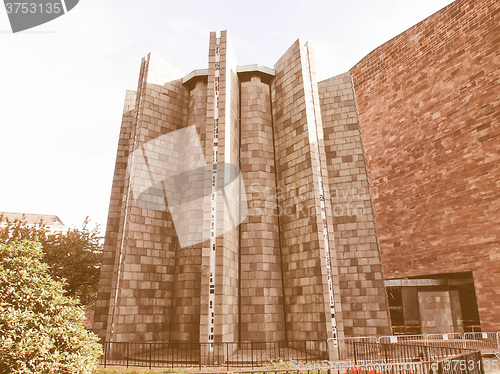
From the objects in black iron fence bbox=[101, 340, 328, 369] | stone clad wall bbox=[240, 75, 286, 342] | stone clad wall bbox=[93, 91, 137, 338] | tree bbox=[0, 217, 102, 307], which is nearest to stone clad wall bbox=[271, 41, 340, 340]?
stone clad wall bbox=[240, 75, 286, 342]

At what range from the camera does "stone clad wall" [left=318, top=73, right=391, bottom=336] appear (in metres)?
19.1

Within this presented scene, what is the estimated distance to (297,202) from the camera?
19.8 meters

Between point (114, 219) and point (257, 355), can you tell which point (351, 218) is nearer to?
point (257, 355)

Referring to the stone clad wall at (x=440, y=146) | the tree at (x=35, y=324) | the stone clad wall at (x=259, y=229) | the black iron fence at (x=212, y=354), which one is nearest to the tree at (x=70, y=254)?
the black iron fence at (x=212, y=354)

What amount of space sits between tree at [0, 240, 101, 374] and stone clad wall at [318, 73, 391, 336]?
46.4ft

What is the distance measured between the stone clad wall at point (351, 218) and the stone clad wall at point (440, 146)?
683 cm

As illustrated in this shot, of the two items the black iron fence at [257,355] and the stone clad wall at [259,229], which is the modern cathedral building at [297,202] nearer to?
the stone clad wall at [259,229]

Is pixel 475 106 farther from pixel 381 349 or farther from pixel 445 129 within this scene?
pixel 381 349

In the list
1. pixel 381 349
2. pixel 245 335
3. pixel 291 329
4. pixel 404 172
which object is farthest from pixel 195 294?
pixel 404 172

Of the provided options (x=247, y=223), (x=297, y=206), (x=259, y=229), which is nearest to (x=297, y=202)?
(x=297, y=206)

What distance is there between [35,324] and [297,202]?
14.0 m

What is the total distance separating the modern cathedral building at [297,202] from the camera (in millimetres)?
18094

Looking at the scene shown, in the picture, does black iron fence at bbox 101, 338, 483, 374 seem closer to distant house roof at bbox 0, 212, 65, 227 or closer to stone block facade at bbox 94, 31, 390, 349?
stone block facade at bbox 94, 31, 390, 349

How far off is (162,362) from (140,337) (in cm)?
Result: 328
